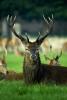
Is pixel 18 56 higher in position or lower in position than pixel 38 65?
lower

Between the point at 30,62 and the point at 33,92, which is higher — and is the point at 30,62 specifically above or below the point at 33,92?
above

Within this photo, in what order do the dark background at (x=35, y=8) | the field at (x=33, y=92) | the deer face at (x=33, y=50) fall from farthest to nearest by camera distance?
the dark background at (x=35, y=8), the deer face at (x=33, y=50), the field at (x=33, y=92)

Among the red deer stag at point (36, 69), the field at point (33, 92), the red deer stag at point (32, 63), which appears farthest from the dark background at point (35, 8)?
the field at point (33, 92)

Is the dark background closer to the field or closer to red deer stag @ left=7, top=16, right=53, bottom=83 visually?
red deer stag @ left=7, top=16, right=53, bottom=83

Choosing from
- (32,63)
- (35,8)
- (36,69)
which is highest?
(32,63)

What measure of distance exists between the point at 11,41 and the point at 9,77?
30367mm

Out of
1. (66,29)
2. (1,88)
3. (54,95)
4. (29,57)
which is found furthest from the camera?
(66,29)

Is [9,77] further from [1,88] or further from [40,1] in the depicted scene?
[40,1]

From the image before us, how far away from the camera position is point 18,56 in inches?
1542

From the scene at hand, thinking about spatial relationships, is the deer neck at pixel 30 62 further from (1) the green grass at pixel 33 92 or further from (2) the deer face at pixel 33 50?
(1) the green grass at pixel 33 92

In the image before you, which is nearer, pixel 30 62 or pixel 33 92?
pixel 33 92

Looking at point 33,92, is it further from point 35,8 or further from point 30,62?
point 35,8


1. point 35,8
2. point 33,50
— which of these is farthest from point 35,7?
point 33,50

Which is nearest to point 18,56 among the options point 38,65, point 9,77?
point 9,77
